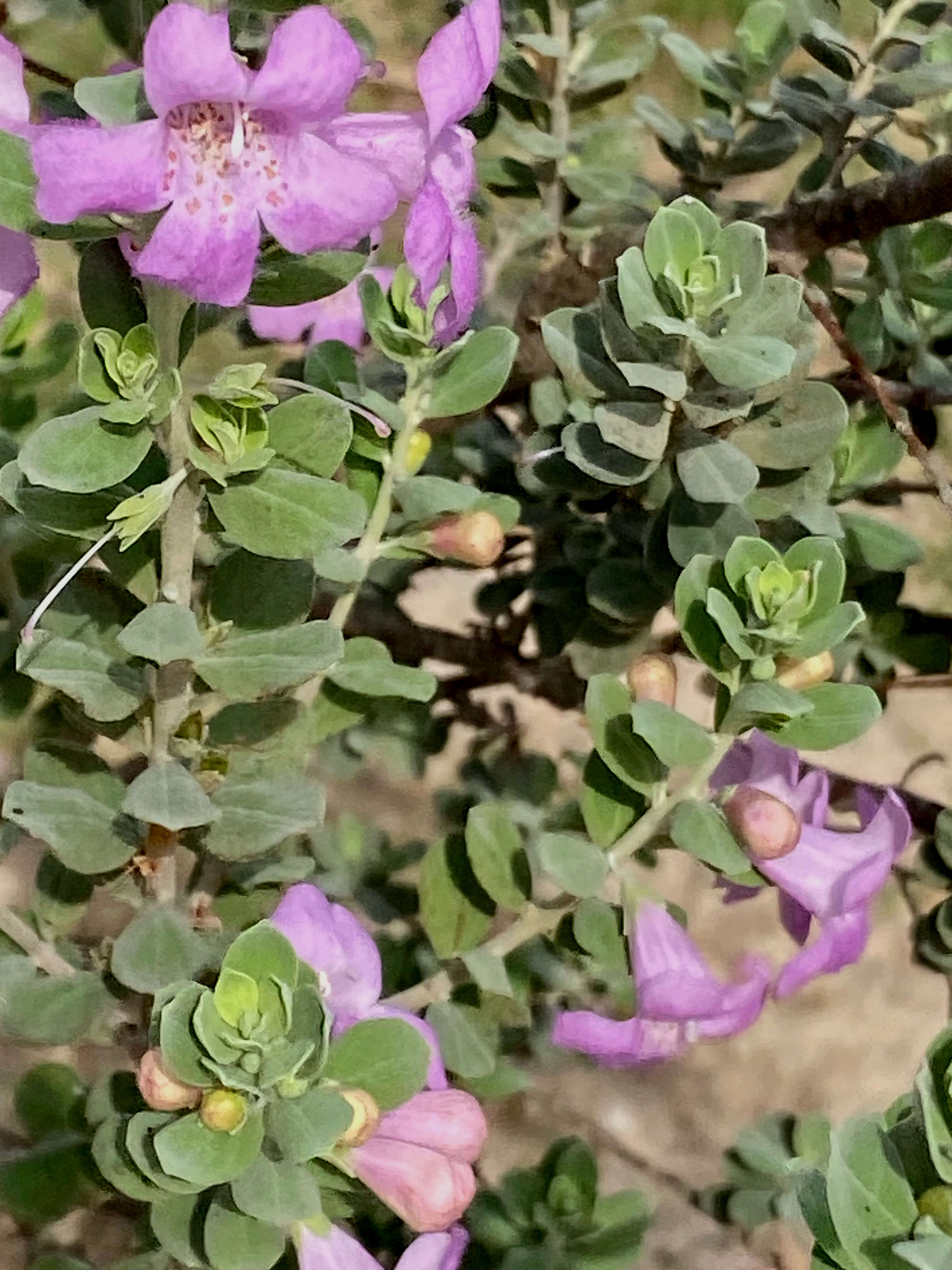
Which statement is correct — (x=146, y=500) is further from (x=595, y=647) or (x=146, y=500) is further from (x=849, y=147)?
(x=849, y=147)

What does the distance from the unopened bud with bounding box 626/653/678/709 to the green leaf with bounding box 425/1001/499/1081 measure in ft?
0.59

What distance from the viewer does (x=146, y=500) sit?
44 cm

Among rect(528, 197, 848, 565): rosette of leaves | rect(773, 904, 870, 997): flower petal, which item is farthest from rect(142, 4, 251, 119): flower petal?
rect(773, 904, 870, 997): flower petal

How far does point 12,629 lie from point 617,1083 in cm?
92

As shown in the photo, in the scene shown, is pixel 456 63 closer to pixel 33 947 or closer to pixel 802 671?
pixel 802 671

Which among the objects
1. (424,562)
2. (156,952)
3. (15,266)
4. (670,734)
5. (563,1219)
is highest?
(15,266)

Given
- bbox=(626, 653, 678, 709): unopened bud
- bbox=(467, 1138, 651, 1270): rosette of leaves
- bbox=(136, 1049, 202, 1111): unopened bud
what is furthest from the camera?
bbox=(467, 1138, 651, 1270): rosette of leaves

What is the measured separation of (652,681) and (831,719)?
8 cm

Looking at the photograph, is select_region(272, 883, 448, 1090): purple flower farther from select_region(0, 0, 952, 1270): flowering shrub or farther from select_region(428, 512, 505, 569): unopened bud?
select_region(428, 512, 505, 569): unopened bud

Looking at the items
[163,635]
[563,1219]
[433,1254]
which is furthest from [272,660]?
[563,1219]

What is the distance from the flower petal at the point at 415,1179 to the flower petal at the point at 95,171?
1.15 ft

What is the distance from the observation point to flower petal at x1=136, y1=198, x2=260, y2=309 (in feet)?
1.25

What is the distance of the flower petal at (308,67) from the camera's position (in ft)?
1.26

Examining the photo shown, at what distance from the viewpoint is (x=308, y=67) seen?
39cm
